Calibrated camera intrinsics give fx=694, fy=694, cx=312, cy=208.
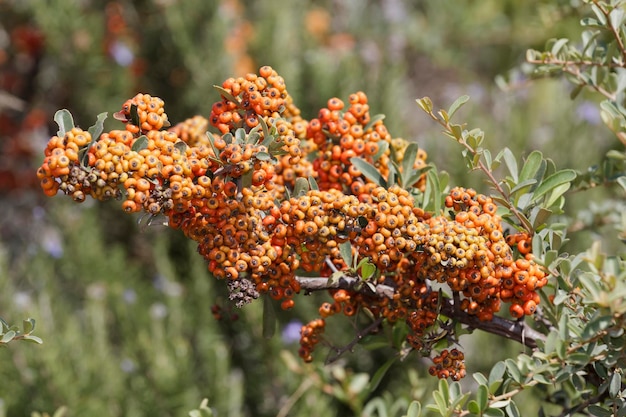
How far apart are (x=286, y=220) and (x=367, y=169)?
178 millimetres

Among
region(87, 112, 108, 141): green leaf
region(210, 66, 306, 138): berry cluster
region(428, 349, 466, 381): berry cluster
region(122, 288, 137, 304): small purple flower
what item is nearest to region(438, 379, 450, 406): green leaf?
region(428, 349, 466, 381): berry cluster

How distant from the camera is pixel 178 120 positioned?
311cm

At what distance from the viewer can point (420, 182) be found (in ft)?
3.84

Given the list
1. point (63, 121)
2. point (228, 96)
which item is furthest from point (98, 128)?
point (228, 96)

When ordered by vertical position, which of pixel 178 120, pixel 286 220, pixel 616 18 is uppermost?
pixel 178 120

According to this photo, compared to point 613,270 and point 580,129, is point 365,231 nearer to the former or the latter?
point 613,270

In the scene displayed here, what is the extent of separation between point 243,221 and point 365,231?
0.16 meters

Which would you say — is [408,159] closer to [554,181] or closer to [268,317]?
[554,181]

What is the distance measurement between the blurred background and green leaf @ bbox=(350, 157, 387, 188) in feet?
1.17

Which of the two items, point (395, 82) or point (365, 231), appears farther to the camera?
point (395, 82)

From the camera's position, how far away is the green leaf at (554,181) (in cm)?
103

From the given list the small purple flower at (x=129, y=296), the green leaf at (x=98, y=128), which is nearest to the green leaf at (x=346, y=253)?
the green leaf at (x=98, y=128)

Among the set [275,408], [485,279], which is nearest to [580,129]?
[275,408]

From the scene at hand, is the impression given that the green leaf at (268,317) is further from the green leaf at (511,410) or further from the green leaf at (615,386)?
the green leaf at (615,386)
